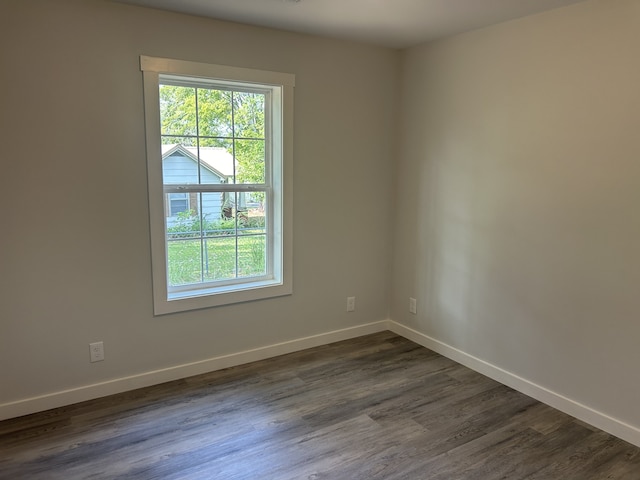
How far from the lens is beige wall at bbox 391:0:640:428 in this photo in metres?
2.29

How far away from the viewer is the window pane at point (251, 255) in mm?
3227

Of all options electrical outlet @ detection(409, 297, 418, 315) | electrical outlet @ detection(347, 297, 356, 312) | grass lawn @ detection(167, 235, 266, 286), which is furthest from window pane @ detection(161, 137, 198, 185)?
electrical outlet @ detection(409, 297, 418, 315)

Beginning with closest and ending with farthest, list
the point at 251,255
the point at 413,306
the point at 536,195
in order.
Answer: the point at 536,195, the point at 251,255, the point at 413,306

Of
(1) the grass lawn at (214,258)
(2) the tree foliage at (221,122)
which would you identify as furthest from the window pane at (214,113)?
(1) the grass lawn at (214,258)

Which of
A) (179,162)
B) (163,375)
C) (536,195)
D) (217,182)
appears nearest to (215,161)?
(217,182)

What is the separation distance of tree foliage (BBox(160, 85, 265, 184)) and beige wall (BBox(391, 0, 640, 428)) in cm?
125

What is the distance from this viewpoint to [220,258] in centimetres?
314

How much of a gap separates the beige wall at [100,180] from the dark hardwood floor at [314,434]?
0.30 metres

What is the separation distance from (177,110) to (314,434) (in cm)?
214

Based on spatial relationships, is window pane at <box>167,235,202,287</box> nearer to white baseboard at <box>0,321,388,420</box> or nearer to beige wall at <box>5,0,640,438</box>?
beige wall at <box>5,0,640,438</box>

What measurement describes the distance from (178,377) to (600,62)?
3136mm

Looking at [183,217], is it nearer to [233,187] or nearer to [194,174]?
[194,174]

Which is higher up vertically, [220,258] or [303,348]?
[220,258]

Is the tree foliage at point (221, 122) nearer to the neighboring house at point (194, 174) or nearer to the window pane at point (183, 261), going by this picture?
the neighboring house at point (194, 174)
